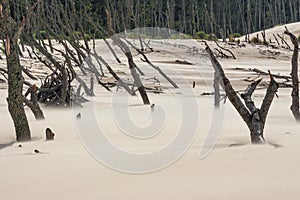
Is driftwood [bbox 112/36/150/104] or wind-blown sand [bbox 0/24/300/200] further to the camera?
driftwood [bbox 112/36/150/104]

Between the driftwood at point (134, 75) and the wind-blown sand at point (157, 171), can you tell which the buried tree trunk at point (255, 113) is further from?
the driftwood at point (134, 75)

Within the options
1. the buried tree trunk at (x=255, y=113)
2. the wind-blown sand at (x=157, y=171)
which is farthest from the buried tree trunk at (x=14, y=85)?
the buried tree trunk at (x=255, y=113)

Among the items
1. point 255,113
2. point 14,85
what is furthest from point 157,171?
point 14,85

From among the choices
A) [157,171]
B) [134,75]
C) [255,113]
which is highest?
[134,75]

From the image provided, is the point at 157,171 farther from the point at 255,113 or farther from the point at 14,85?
the point at 14,85

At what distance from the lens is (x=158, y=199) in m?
2.20

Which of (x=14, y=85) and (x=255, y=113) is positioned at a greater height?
(x=14, y=85)

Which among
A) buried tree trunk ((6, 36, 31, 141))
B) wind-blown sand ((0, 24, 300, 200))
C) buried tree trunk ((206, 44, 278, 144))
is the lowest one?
wind-blown sand ((0, 24, 300, 200))


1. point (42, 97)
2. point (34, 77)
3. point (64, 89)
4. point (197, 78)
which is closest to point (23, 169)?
point (64, 89)

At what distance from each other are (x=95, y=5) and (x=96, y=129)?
97.6 feet

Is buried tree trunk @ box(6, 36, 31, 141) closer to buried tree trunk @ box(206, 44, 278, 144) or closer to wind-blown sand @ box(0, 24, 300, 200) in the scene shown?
wind-blown sand @ box(0, 24, 300, 200)

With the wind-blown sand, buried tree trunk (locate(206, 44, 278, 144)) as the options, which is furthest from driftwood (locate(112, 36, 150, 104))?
buried tree trunk (locate(206, 44, 278, 144))

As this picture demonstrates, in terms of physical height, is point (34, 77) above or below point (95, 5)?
below

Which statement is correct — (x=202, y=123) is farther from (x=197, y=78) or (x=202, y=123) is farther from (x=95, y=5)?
(x=95, y=5)
